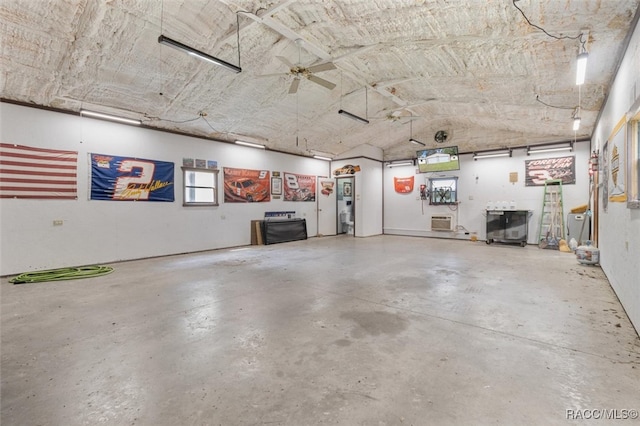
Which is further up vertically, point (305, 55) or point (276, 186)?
point (305, 55)

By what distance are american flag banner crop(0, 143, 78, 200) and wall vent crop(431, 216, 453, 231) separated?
400 inches

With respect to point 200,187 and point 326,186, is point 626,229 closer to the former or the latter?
point 200,187

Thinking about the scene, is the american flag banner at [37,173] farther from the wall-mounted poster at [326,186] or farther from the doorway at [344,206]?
the doorway at [344,206]

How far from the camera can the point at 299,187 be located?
10250mm

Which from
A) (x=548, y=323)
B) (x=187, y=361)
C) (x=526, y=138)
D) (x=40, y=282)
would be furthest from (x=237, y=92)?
(x=526, y=138)

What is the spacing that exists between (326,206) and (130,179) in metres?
6.64

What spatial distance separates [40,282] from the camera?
14.8 ft

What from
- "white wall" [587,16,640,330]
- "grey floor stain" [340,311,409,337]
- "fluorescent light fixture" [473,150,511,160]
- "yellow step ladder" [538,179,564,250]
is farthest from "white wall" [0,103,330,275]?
"yellow step ladder" [538,179,564,250]

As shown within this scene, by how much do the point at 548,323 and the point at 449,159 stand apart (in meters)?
7.83

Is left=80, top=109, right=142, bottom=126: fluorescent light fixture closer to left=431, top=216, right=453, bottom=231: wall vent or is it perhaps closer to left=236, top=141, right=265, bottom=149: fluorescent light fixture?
left=236, top=141, right=265, bottom=149: fluorescent light fixture

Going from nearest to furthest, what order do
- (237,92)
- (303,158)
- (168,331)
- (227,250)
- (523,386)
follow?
(523,386), (168,331), (237,92), (227,250), (303,158)

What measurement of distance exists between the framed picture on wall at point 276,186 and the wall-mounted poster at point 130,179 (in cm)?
314

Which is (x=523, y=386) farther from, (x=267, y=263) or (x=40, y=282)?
(x=40, y=282)
